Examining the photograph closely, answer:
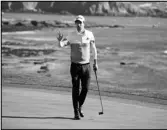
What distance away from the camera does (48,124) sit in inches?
202

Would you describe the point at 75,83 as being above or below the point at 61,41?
below

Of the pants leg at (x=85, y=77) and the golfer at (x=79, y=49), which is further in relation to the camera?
the pants leg at (x=85, y=77)

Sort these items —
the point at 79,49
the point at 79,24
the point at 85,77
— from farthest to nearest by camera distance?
the point at 85,77, the point at 79,49, the point at 79,24

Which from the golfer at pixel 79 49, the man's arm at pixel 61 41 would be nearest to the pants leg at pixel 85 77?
the golfer at pixel 79 49

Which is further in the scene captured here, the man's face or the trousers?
the trousers

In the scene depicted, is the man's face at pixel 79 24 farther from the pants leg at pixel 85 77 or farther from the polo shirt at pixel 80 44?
the pants leg at pixel 85 77

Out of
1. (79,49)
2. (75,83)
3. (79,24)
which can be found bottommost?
(75,83)

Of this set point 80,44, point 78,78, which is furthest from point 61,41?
point 78,78

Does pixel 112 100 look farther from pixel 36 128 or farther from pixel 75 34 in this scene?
pixel 36 128

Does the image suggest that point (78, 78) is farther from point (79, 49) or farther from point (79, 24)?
point (79, 24)

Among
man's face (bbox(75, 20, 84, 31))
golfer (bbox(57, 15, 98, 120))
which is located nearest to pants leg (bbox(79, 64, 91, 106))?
golfer (bbox(57, 15, 98, 120))

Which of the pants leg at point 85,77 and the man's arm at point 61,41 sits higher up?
the man's arm at point 61,41

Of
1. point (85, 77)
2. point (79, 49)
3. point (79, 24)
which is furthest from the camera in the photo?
point (85, 77)

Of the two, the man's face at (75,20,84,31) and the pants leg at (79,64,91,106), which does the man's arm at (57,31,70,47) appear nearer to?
the man's face at (75,20,84,31)
